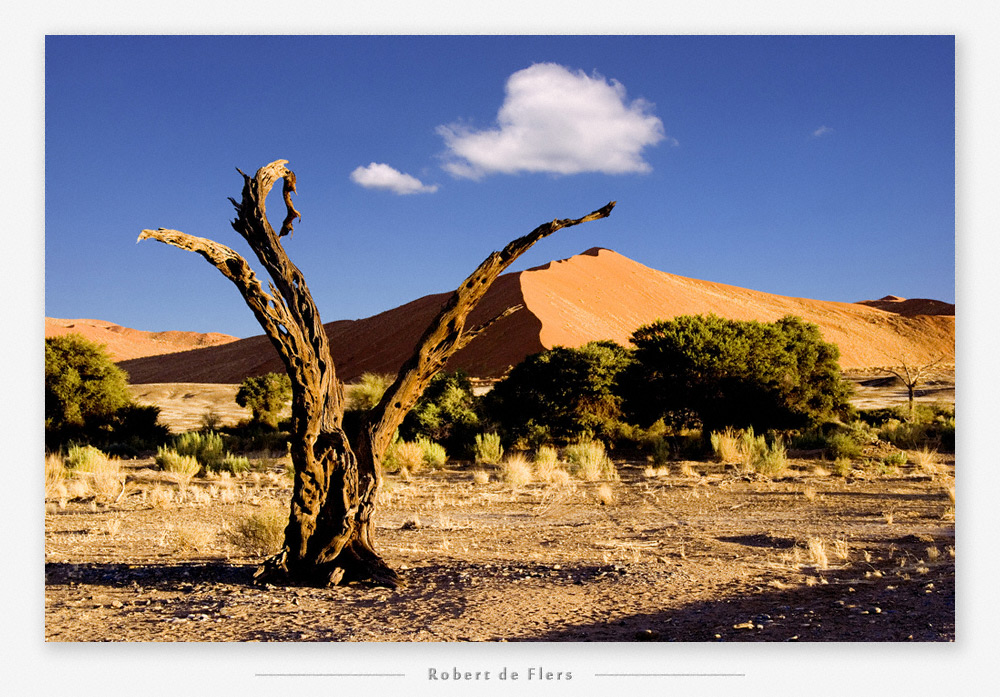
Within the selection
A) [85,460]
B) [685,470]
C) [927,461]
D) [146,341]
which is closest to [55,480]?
[85,460]

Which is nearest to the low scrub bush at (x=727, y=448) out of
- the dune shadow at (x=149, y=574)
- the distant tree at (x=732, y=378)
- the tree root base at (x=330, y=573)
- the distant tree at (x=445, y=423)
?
the distant tree at (x=732, y=378)

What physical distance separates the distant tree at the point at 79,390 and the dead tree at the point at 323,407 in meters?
14.5

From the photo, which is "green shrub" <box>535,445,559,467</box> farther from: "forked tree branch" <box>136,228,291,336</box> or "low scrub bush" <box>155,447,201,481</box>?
"forked tree branch" <box>136,228,291,336</box>

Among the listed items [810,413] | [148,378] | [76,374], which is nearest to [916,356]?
[810,413]

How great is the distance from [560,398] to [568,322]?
140 ft

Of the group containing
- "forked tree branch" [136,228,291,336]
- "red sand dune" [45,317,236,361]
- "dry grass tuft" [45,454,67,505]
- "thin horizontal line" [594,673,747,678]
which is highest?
"red sand dune" [45,317,236,361]

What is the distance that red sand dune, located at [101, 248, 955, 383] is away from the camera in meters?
58.2

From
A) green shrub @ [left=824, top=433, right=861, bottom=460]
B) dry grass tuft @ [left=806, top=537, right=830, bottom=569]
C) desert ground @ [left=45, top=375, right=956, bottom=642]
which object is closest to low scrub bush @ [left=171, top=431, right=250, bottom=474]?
desert ground @ [left=45, top=375, right=956, bottom=642]

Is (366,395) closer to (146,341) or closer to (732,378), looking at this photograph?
(732,378)

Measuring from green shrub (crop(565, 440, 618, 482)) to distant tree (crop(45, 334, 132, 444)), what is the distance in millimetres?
11526

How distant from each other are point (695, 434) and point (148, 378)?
258 feet

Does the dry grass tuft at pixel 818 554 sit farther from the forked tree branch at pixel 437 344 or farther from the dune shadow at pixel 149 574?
the dune shadow at pixel 149 574

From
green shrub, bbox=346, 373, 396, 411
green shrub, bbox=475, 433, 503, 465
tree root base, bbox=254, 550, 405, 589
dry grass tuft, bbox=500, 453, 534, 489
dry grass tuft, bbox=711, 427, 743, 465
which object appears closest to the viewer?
tree root base, bbox=254, 550, 405, 589

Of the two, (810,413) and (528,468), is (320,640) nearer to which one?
(528,468)
